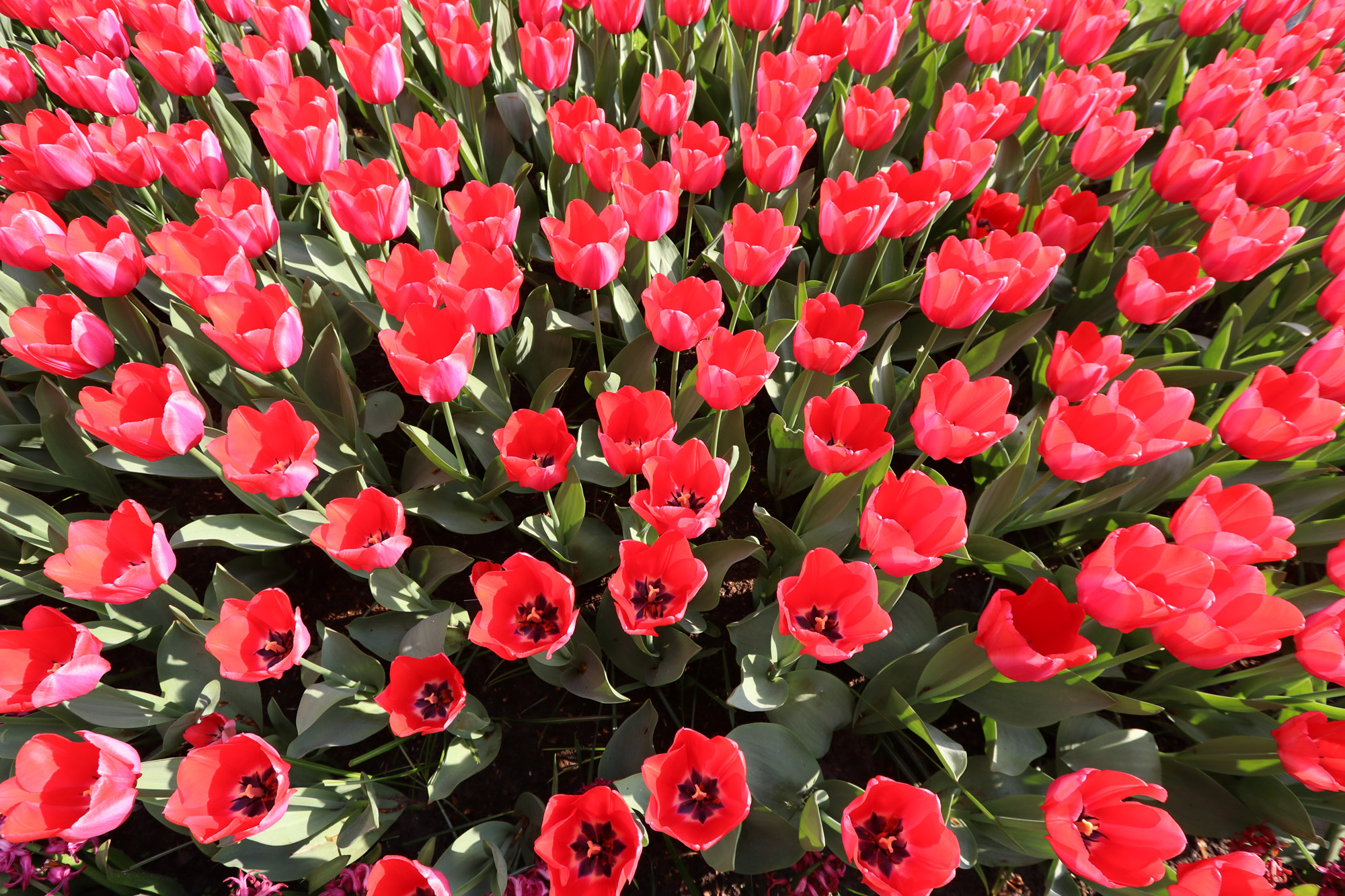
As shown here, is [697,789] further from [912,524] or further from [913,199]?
[913,199]

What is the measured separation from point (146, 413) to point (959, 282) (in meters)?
2.04

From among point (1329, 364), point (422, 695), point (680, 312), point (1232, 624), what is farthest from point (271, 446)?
point (1329, 364)

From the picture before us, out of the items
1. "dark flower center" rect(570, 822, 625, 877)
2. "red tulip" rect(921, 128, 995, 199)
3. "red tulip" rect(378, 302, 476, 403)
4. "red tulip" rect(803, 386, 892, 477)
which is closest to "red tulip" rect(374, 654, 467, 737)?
"dark flower center" rect(570, 822, 625, 877)

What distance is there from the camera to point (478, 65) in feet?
7.62

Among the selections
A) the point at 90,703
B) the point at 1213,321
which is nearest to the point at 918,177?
the point at 1213,321

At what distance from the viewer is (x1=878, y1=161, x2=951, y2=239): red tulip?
191cm

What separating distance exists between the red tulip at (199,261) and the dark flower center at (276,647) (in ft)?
2.69

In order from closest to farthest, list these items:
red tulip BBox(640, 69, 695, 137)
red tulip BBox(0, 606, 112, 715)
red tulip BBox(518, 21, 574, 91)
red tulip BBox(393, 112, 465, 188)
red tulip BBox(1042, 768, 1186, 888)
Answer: red tulip BBox(1042, 768, 1186, 888) < red tulip BBox(0, 606, 112, 715) < red tulip BBox(393, 112, 465, 188) < red tulip BBox(640, 69, 695, 137) < red tulip BBox(518, 21, 574, 91)

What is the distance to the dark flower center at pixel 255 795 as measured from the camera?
1421 mm

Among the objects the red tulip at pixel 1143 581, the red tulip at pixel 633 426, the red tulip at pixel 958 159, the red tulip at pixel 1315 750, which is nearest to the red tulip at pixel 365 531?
the red tulip at pixel 633 426

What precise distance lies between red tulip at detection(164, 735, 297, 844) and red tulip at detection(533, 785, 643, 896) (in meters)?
0.51

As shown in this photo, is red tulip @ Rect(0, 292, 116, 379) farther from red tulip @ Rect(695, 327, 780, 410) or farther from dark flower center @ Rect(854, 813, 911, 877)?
dark flower center @ Rect(854, 813, 911, 877)

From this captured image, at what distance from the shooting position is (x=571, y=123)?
217 centimetres

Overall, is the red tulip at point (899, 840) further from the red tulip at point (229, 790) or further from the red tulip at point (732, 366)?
the red tulip at point (229, 790)
